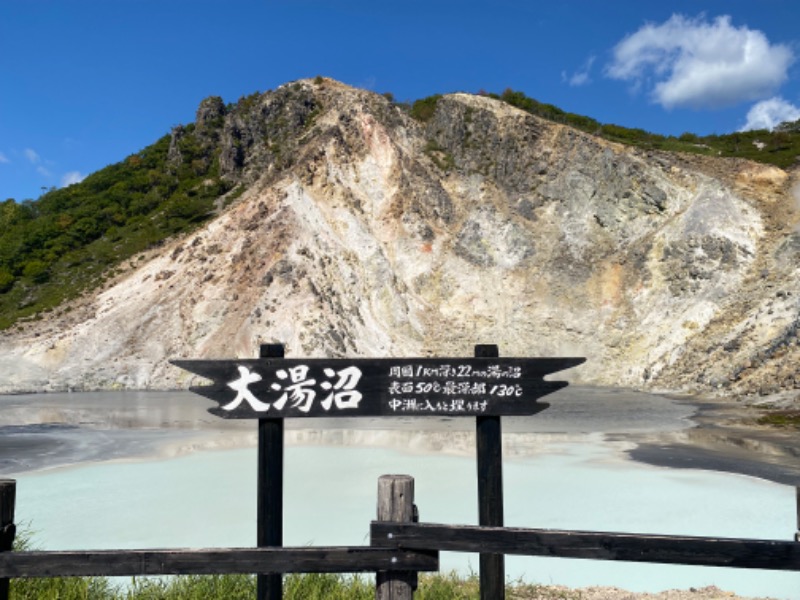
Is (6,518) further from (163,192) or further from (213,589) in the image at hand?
(163,192)

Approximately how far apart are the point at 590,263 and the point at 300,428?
30574 millimetres

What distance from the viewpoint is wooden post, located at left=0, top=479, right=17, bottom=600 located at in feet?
11.9

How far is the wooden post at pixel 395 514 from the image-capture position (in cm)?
365

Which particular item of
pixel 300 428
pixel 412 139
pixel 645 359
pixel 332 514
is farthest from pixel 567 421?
pixel 412 139

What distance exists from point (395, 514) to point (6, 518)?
231 centimetres

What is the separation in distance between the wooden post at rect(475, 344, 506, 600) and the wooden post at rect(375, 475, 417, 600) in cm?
75

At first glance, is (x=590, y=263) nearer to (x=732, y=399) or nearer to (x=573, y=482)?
(x=732, y=399)

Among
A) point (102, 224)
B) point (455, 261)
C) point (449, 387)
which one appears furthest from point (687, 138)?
point (449, 387)

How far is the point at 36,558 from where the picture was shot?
11.7 feet

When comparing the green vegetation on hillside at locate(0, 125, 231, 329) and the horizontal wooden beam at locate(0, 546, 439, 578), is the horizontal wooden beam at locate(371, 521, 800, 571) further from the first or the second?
the green vegetation on hillside at locate(0, 125, 231, 329)

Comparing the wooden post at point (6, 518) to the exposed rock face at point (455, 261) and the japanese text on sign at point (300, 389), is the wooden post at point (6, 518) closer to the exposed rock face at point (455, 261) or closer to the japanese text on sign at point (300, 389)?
the japanese text on sign at point (300, 389)

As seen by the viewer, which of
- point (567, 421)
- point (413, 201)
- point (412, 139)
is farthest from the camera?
point (412, 139)

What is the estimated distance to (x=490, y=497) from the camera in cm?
439

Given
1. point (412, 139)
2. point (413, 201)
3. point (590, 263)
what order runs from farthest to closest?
1. point (412, 139)
2. point (413, 201)
3. point (590, 263)
